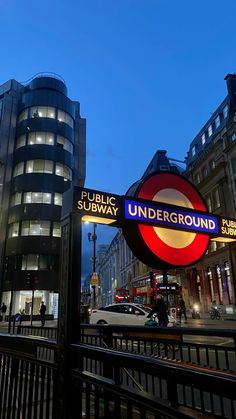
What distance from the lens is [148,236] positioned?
3609 millimetres

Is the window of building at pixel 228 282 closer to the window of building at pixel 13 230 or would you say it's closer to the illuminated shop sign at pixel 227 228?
the window of building at pixel 13 230

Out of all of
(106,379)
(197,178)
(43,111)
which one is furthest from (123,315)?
(43,111)

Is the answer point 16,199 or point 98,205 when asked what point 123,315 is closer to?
point 98,205

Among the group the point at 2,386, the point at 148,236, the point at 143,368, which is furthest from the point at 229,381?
the point at 2,386

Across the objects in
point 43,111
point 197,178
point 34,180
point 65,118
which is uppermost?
point 43,111

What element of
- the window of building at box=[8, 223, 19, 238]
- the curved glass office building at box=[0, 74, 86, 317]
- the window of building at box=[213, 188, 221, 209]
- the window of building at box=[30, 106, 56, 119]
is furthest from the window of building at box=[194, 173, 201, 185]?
the window of building at box=[8, 223, 19, 238]

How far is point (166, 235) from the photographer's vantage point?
3775 millimetres

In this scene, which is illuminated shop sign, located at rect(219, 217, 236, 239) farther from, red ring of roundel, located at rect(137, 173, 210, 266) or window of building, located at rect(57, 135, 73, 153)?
window of building, located at rect(57, 135, 73, 153)

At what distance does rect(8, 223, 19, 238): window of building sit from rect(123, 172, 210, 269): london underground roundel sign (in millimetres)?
40940

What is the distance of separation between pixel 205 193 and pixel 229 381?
4382 cm

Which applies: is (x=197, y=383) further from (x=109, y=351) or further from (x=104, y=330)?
(x=104, y=330)

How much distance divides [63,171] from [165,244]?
4498cm

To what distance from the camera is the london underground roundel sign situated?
360 centimetres

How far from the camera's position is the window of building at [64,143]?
48266 millimetres
